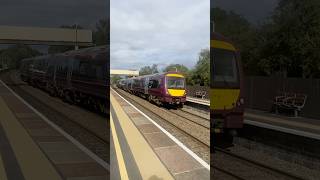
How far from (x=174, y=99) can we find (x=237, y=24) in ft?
2.66

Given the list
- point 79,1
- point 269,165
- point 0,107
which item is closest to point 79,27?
point 79,1

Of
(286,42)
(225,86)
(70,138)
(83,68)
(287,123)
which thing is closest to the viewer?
(70,138)

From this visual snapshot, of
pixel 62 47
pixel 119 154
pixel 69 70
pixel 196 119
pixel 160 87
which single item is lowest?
pixel 119 154

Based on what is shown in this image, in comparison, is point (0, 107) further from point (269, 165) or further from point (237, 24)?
point (269, 165)

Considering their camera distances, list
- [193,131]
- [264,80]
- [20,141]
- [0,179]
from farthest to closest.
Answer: [264,80]
[193,131]
[20,141]
[0,179]

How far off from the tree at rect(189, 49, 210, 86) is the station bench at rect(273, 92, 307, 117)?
50.0 inches

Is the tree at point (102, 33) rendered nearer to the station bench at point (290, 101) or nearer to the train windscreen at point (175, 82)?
the train windscreen at point (175, 82)

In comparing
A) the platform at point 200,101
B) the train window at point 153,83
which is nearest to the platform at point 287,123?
the platform at point 200,101

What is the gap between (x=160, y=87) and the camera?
11.1 ft

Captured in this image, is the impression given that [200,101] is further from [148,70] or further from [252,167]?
[252,167]

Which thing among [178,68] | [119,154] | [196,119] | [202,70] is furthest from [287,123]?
[119,154]

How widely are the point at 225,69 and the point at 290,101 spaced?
1.21 meters

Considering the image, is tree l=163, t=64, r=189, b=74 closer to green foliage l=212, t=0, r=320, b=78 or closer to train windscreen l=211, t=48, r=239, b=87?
train windscreen l=211, t=48, r=239, b=87

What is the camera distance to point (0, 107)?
3139 mm
